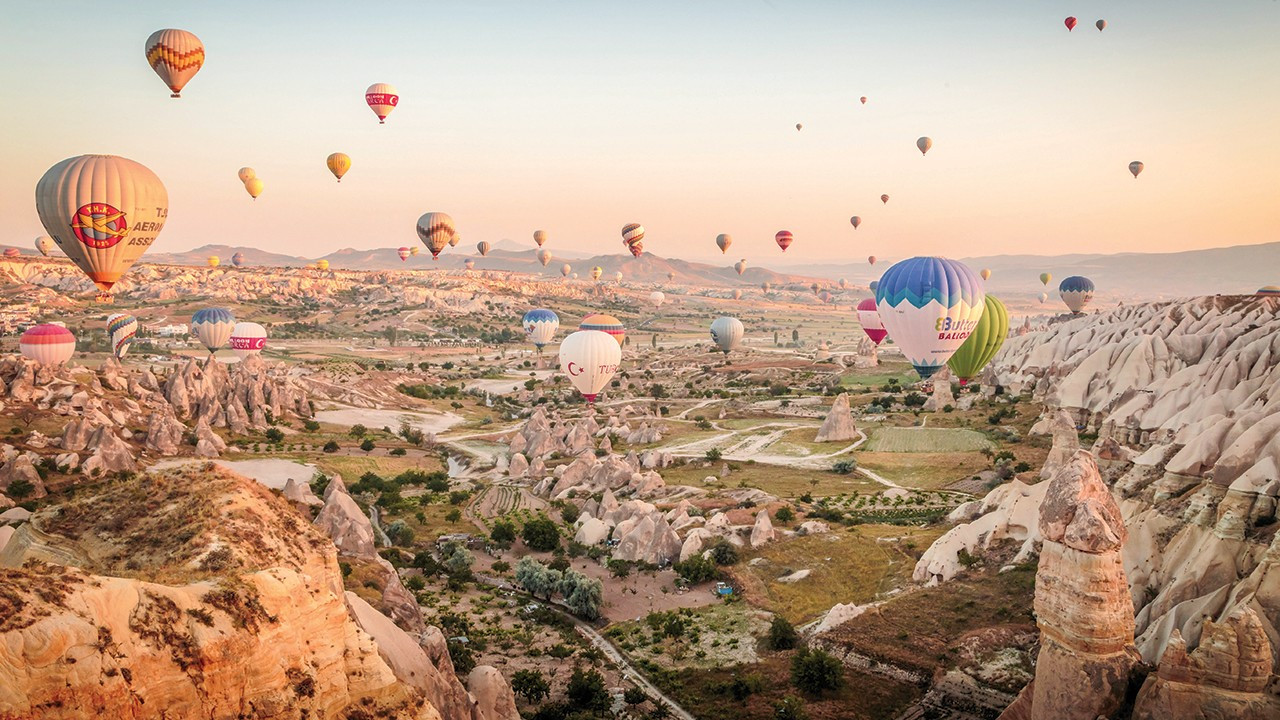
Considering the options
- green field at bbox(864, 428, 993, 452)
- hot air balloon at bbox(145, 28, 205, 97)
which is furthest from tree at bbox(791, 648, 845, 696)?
hot air balloon at bbox(145, 28, 205, 97)

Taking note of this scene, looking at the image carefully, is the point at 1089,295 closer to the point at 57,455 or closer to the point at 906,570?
the point at 906,570

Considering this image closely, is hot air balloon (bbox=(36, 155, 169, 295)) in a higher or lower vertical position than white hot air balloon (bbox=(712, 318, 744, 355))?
higher

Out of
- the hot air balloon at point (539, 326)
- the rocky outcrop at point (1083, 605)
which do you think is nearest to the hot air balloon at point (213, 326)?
the hot air balloon at point (539, 326)

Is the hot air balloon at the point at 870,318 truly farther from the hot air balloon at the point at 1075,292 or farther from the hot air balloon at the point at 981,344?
the hot air balloon at the point at 1075,292

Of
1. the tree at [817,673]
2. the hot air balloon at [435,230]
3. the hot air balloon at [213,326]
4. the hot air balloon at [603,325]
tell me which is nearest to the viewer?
the tree at [817,673]

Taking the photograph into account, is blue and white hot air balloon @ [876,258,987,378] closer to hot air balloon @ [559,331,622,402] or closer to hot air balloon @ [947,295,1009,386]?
hot air balloon @ [947,295,1009,386]

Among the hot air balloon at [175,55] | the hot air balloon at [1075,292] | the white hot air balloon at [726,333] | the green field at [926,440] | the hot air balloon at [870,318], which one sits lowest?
the green field at [926,440]
